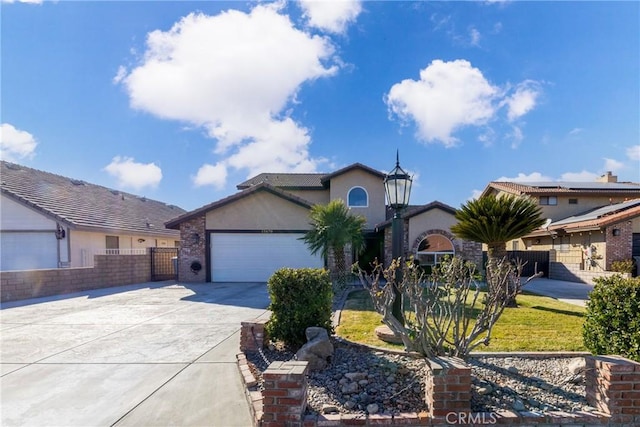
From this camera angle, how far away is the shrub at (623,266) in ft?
45.1

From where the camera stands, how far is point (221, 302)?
33.0 ft

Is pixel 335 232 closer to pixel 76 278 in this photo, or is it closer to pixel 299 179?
pixel 299 179

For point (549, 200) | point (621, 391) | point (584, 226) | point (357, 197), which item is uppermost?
point (357, 197)

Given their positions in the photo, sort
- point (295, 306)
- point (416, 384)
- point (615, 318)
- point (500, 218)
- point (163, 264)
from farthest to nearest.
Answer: point (163, 264), point (500, 218), point (295, 306), point (615, 318), point (416, 384)

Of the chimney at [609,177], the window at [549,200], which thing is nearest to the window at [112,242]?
the window at [549,200]

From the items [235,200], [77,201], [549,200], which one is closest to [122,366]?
[235,200]

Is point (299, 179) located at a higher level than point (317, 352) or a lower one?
higher

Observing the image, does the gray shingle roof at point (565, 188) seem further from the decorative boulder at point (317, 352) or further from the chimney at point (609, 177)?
the decorative boulder at point (317, 352)

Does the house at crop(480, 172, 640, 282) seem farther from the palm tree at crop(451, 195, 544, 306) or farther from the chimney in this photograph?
the palm tree at crop(451, 195, 544, 306)

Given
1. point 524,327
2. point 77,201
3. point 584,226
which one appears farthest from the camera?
point 77,201

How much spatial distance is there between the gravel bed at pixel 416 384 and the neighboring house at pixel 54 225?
15.5 m

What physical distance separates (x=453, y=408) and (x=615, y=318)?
2485 mm

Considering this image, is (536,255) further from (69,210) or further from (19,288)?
(69,210)

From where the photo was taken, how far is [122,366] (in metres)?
4.68
